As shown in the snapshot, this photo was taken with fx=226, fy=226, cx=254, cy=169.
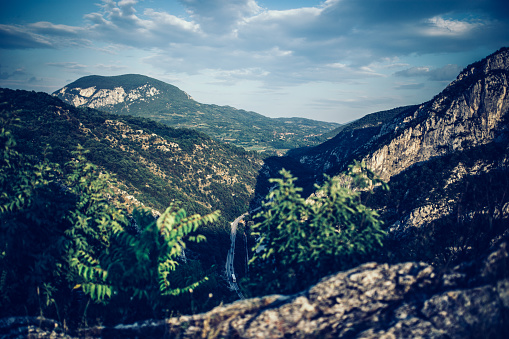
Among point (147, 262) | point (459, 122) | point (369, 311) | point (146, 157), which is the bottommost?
point (369, 311)

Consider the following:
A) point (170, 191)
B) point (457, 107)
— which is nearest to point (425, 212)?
point (457, 107)

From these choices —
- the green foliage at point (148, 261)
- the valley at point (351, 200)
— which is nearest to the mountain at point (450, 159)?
the valley at point (351, 200)

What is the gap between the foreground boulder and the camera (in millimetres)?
5094

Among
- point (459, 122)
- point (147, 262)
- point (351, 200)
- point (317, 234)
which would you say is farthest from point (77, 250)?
point (459, 122)

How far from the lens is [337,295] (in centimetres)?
613

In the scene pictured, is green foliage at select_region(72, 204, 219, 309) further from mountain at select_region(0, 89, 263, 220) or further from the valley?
mountain at select_region(0, 89, 263, 220)

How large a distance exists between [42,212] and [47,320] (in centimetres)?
372

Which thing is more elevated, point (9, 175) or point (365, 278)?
point (9, 175)

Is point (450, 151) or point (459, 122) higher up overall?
point (459, 122)

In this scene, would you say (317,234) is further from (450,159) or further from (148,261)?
(450,159)

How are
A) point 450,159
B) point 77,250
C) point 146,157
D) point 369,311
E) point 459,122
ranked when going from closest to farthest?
point 369,311 < point 77,250 < point 450,159 < point 459,122 < point 146,157

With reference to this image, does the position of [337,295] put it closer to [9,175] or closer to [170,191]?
[9,175]

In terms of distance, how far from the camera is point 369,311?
587 cm

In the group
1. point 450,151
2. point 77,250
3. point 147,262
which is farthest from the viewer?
point 450,151
